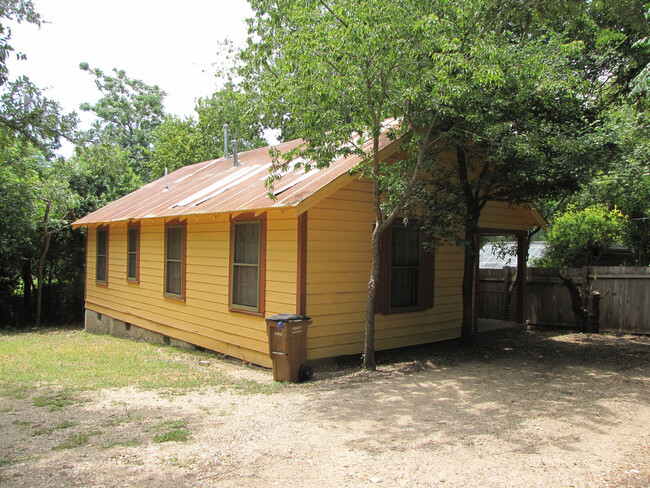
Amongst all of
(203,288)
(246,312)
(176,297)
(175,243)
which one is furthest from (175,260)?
(246,312)

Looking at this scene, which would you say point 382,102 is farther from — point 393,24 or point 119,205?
point 119,205

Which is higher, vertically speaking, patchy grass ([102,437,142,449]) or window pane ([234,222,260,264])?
window pane ([234,222,260,264])

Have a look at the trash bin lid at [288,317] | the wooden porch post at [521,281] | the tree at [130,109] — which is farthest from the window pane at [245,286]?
the tree at [130,109]

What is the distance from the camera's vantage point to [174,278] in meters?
12.0

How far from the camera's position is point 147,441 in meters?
5.21

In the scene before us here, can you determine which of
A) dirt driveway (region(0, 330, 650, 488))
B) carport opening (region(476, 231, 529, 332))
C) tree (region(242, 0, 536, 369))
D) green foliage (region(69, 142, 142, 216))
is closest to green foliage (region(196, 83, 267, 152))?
green foliage (region(69, 142, 142, 216))

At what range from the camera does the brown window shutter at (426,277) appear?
9.94 meters

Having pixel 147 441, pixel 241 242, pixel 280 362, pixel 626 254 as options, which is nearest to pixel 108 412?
pixel 147 441

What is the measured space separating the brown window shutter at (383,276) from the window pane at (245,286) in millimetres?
2162

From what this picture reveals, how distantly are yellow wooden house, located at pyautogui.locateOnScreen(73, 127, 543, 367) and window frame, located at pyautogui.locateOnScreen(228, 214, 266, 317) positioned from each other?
2cm

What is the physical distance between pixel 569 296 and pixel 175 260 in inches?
382

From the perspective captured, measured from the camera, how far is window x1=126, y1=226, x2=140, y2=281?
1394cm

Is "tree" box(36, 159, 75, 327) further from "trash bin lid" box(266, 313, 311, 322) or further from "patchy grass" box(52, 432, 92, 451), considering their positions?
"patchy grass" box(52, 432, 92, 451)

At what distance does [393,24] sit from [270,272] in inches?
172
